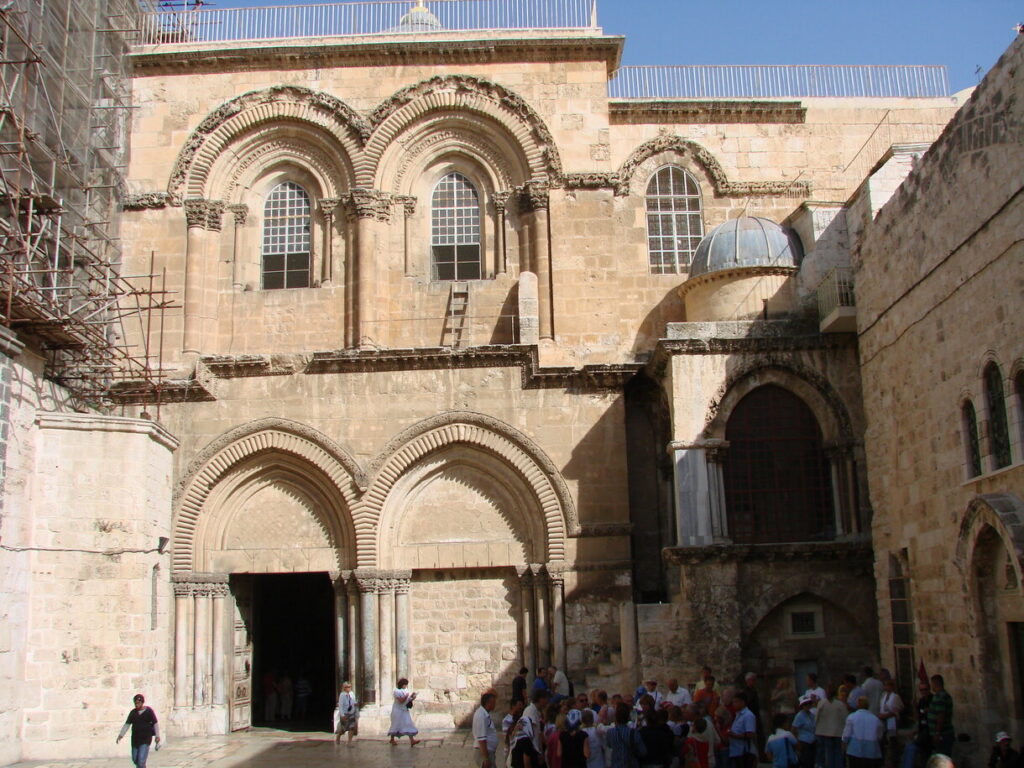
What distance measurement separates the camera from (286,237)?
22031 millimetres

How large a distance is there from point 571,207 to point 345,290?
4489mm

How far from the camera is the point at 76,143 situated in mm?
20297

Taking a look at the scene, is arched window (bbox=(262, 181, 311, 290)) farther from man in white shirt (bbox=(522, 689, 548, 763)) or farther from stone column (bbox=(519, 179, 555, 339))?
man in white shirt (bbox=(522, 689, 548, 763))

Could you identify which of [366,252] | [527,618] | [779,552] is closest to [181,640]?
[527,618]

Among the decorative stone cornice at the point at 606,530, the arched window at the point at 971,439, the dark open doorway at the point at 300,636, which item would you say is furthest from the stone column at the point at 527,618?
the arched window at the point at 971,439

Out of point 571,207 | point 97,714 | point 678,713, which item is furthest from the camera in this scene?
point 571,207

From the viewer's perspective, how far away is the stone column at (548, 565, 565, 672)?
18969mm

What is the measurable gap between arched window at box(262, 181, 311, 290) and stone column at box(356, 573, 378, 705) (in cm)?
585

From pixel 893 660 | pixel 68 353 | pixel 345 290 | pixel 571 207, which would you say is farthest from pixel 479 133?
pixel 893 660

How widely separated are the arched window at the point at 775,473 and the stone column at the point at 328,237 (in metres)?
7.99

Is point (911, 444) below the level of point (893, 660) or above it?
A: above

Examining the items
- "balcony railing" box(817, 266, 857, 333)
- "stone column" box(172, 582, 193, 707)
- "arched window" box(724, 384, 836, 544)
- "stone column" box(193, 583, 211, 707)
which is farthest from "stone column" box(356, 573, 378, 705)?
"balcony railing" box(817, 266, 857, 333)

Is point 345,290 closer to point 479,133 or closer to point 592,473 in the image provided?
point 479,133

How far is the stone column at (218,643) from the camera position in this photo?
1964 centimetres
